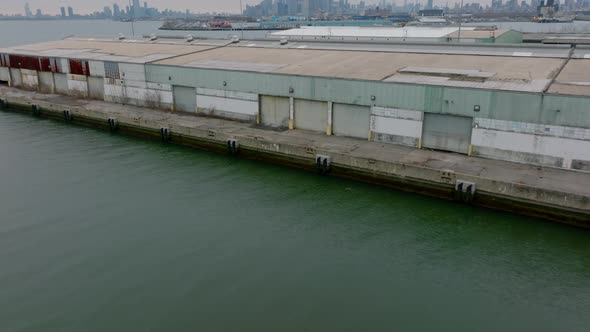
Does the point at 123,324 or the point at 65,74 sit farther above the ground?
the point at 65,74

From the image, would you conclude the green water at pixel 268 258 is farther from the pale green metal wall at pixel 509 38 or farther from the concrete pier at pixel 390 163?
the pale green metal wall at pixel 509 38

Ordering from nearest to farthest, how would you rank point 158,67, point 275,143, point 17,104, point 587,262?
1. point 587,262
2. point 275,143
3. point 158,67
4. point 17,104

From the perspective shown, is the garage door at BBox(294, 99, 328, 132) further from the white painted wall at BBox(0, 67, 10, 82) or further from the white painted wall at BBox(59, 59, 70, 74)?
the white painted wall at BBox(0, 67, 10, 82)

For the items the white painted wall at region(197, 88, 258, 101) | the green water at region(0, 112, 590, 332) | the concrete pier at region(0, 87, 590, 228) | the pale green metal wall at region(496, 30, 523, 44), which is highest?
the pale green metal wall at region(496, 30, 523, 44)

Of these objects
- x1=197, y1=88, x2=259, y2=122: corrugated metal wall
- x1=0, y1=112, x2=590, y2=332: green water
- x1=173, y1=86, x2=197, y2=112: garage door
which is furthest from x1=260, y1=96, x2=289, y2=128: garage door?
x1=173, y1=86, x2=197, y2=112: garage door

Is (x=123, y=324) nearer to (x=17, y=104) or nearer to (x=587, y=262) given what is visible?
(x=587, y=262)

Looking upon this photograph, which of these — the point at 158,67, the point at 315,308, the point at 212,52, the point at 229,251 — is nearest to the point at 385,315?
the point at 315,308
